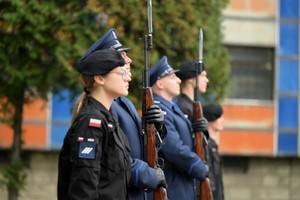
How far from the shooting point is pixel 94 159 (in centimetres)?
508

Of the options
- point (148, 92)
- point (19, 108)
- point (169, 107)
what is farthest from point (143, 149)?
point (19, 108)

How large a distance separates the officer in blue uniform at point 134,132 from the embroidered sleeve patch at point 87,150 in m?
0.56

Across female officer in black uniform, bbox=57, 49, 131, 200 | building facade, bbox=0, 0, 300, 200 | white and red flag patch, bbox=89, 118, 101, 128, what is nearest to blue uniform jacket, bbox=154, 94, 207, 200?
female officer in black uniform, bbox=57, 49, 131, 200

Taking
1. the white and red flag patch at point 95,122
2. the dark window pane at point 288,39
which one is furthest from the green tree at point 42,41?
the dark window pane at point 288,39

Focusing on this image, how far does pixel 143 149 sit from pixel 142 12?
445 centimetres

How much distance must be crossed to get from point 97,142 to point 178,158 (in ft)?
7.44

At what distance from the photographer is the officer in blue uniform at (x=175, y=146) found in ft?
24.0

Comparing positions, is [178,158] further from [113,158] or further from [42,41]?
[42,41]

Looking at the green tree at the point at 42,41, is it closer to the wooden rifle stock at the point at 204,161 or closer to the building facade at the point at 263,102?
the wooden rifle stock at the point at 204,161

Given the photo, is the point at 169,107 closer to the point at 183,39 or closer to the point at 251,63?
the point at 183,39

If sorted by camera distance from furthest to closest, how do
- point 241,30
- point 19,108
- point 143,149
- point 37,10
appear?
1. point 241,30
2. point 19,108
3. point 37,10
4. point 143,149

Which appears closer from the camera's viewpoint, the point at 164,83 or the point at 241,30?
the point at 164,83

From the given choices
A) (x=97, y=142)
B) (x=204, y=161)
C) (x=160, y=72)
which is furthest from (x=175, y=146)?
(x=97, y=142)

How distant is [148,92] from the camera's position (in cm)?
616
